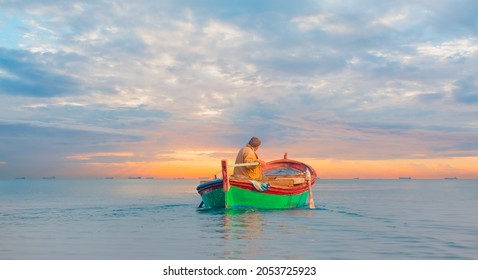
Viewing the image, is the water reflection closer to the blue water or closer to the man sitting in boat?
the blue water

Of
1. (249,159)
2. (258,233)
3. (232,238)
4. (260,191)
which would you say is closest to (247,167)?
(249,159)

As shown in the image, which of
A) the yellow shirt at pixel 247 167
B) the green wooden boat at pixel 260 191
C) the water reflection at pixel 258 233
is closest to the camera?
the water reflection at pixel 258 233

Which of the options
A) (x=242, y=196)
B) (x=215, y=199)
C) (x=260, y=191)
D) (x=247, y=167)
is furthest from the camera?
(x=247, y=167)

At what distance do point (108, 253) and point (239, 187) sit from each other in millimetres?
11625

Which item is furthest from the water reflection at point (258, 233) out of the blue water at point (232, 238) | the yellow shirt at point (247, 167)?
the yellow shirt at point (247, 167)

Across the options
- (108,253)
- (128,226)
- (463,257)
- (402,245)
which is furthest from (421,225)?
(108,253)

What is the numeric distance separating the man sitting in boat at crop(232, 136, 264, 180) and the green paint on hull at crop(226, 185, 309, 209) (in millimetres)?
1093

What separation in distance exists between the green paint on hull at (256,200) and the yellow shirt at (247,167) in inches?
43.8

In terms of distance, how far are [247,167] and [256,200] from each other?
6.26ft

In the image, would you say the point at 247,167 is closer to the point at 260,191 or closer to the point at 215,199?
the point at 260,191

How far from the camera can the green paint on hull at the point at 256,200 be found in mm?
25875

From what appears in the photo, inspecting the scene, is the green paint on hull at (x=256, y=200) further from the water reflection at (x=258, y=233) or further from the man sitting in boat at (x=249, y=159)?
the man sitting in boat at (x=249, y=159)

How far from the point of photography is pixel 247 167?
27.4 m

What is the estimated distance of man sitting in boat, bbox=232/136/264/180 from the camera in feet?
88.8
